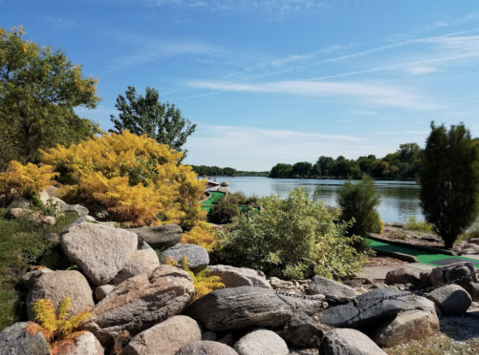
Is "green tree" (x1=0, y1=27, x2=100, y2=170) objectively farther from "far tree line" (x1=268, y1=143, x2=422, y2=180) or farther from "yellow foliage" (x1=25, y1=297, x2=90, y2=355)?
"far tree line" (x1=268, y1=143, x2=422, y2=180)

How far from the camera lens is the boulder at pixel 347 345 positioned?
392 centimetres

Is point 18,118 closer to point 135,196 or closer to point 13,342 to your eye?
point 135,196

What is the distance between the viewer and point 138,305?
3762mm

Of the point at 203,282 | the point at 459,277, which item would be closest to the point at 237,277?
the point at 203,282

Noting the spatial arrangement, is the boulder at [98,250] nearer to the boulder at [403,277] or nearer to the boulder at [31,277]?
the boulder at [31,277]

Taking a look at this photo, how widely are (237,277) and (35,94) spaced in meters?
18.0

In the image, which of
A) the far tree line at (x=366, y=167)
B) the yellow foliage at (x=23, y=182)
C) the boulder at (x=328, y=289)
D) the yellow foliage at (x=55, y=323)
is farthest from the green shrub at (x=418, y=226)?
the far tree line at (x=366, y=167)

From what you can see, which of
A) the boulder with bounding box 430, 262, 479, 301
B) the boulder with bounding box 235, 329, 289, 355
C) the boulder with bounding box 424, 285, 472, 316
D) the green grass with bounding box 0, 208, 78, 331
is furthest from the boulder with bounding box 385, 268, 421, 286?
the green grass with bounding box 0, 208, 78, 331

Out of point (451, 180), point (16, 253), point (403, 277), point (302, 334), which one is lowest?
point (403, 277)

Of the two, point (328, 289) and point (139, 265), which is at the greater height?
point (139, 265)

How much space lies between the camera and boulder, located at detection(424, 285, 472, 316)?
5551mm

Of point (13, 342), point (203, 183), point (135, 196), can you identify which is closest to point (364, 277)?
point (203, 183)

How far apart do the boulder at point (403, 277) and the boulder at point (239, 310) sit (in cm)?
392

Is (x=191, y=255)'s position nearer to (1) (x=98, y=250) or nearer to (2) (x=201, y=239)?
(1) (x=98, y=250)
